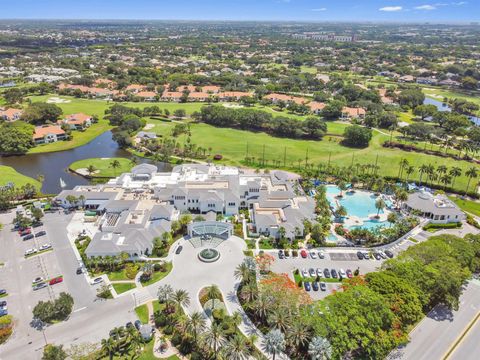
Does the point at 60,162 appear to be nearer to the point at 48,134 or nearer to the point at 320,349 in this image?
the point at 48,134

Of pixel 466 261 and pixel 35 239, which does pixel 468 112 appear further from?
pixel 35 239

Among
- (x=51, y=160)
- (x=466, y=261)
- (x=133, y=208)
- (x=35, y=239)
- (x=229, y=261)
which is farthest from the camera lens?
(x=51, y=160)

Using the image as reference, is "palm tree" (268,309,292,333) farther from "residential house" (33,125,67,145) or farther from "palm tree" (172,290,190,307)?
"residential house" (33,125,67,145)

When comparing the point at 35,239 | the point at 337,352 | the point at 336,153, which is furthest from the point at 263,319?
the point at 336,153

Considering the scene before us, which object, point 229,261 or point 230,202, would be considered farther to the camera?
point 230,202

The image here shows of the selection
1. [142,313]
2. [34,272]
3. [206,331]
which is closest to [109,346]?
[142,313]

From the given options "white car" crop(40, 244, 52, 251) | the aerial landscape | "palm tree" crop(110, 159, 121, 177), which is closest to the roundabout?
the aerial landscape
